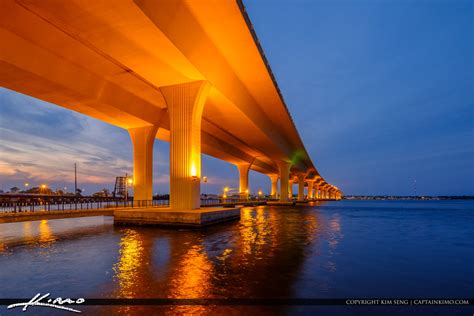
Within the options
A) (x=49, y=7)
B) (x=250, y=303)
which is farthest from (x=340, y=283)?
(x=49, y=7)

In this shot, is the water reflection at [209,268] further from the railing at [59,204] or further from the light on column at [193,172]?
the railing at [59,204]

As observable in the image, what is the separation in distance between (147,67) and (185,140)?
4.88 meters

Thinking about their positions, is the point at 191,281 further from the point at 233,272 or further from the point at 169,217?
the point at 169,217

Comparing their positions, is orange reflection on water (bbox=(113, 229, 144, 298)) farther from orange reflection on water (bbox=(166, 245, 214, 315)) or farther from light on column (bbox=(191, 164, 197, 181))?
light on column (bbox=(191, 164, 197, 181))

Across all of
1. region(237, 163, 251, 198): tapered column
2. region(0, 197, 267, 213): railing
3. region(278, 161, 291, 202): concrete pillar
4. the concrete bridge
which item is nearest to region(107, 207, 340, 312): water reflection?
the concrete bridge

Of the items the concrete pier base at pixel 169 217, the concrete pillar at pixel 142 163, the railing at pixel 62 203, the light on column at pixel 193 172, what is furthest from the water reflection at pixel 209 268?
the concrete pillar at pixel 142 163

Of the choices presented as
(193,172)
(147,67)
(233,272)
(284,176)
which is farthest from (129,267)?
(284,176)

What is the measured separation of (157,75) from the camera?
53.8 ft

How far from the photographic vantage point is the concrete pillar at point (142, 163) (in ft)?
90.9

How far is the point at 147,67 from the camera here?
50.4ft

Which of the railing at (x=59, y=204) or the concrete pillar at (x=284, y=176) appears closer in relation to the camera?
the railing at (x=59, y=204)

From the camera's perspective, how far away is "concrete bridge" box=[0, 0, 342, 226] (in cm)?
1134

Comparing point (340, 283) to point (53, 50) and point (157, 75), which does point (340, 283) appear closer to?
point (157, 75)

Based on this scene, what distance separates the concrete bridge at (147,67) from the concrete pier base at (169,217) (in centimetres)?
170
